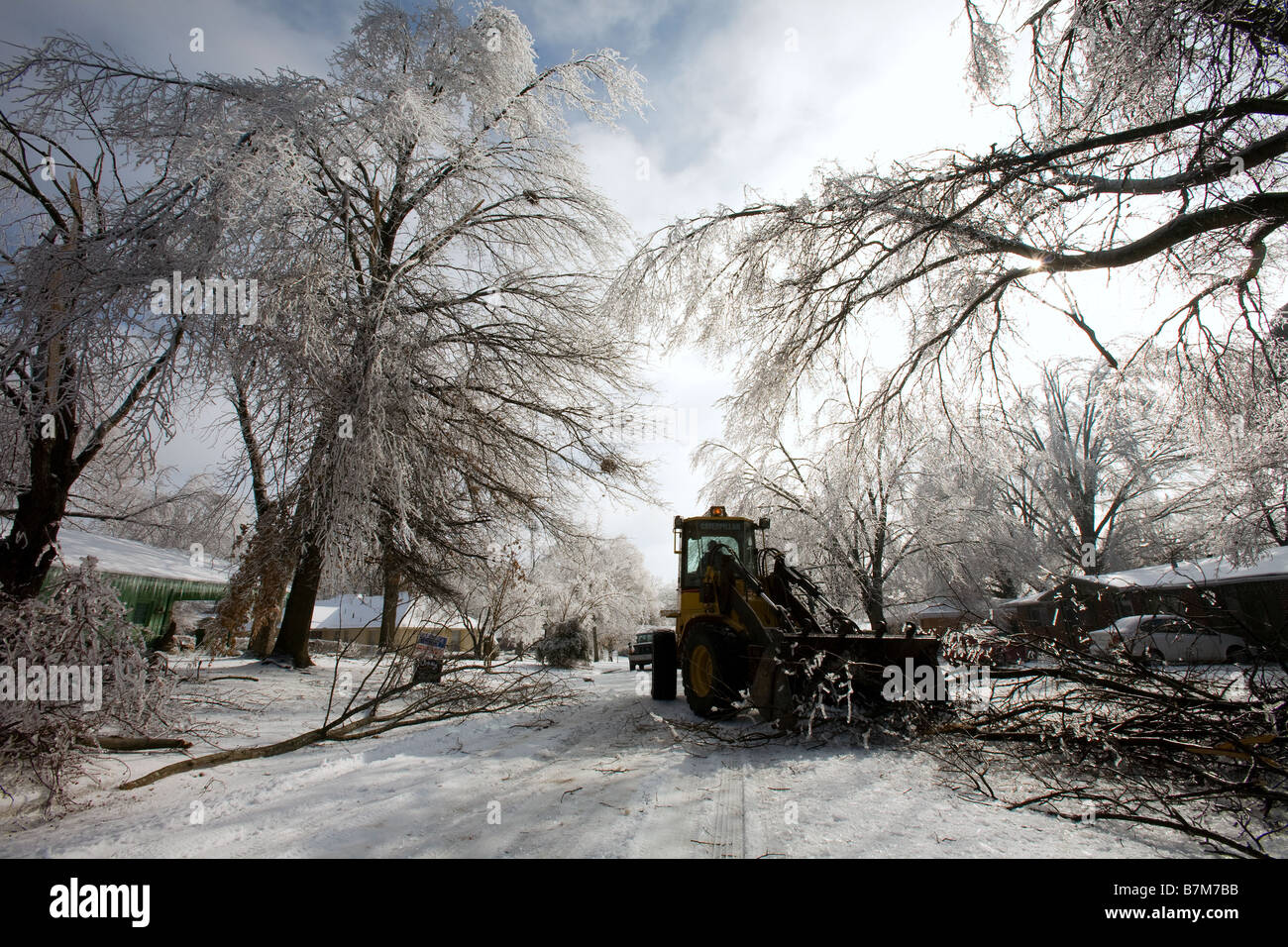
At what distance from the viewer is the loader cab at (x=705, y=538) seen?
29.1ft

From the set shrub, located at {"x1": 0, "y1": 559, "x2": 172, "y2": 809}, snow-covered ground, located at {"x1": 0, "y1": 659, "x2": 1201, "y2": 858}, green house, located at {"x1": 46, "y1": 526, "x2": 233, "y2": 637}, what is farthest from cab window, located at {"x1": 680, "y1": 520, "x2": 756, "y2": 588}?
green house, located at {"x1": 46, "y1": 526, "x2": 233, "y2": 637}

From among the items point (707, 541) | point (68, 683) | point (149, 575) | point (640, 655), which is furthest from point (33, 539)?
point (640, 655)

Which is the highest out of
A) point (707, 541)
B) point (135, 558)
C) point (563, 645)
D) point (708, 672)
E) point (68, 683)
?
point (707, 541)

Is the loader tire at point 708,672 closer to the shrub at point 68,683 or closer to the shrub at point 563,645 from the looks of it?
the shrub at point 68,683

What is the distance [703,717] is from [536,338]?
6.73m

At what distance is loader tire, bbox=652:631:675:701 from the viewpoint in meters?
9.36

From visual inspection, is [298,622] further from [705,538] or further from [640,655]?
[640,655]

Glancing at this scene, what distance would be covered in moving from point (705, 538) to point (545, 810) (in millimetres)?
5960

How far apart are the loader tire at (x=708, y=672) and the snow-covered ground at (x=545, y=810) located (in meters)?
1.50

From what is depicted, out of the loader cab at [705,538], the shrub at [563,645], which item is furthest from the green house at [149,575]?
the loader cab at [705,538]

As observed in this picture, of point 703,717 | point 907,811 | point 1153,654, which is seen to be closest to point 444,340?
point 703,717

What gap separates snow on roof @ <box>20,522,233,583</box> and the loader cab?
13879 mm

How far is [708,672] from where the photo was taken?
23.4 ft
